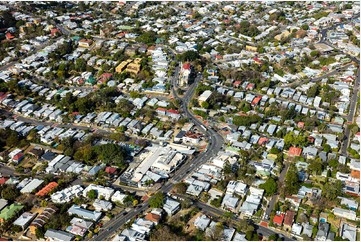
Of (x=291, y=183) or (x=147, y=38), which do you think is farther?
(x=147, y=38)

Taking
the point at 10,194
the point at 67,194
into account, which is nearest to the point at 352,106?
the point at 67,194

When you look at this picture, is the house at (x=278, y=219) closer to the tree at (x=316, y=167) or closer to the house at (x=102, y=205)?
the tree at (x=316, y=167)

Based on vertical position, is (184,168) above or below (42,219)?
below

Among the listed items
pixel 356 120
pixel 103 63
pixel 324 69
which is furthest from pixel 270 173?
pixel 103 63

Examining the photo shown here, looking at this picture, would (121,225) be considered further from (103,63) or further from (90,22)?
(90,22)

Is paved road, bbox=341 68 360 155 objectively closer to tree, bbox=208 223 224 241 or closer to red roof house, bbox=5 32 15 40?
tree, bbox=208 223 224 241

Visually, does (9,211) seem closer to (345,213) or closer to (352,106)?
(345,213)
